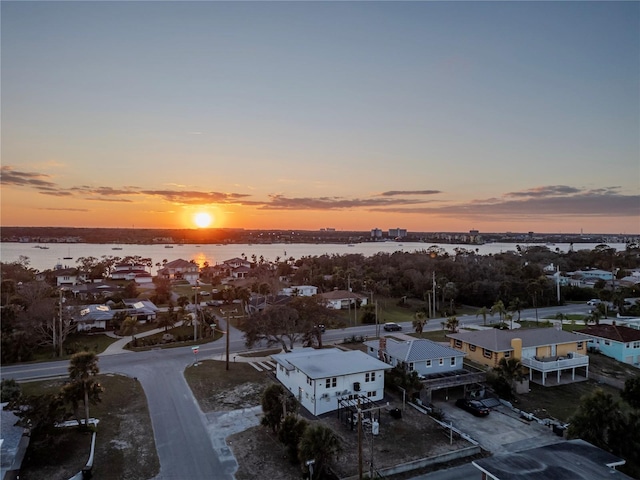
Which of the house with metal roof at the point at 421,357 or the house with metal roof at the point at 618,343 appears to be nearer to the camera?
the house with metal roof at the point at 421,357

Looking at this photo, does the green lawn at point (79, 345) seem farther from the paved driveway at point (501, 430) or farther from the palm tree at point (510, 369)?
the palm tree at point (510, 369)

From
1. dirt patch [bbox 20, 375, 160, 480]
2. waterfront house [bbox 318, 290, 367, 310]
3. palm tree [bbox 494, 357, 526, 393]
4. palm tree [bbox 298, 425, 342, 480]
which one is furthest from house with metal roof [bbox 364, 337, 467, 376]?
waterfront house [bbox 318, 290, 367, 310]

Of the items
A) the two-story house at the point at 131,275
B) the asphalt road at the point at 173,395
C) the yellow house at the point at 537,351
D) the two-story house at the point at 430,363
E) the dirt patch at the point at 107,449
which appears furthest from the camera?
the two-story house at the point at 131,275

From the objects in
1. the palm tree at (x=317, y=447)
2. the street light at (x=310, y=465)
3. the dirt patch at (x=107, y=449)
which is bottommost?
the dirt patch at (x=107, y=449)

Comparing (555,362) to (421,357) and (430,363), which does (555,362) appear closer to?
(430,363)

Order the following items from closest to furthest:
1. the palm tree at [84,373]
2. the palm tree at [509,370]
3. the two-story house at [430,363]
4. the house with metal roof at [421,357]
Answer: the palm tree at [84,373]
the two-story house at [430,363]
the palm tree at [509,370]
the house with metal roof at [421,357]

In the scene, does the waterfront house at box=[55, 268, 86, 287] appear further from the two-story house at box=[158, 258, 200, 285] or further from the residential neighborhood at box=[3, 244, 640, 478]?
the residential neighborhood at box=[3, 244, 640, 478]

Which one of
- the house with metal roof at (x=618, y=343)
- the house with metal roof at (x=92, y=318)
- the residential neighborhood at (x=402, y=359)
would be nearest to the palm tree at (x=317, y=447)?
the residential neighborhood at (x=402, y=359)
